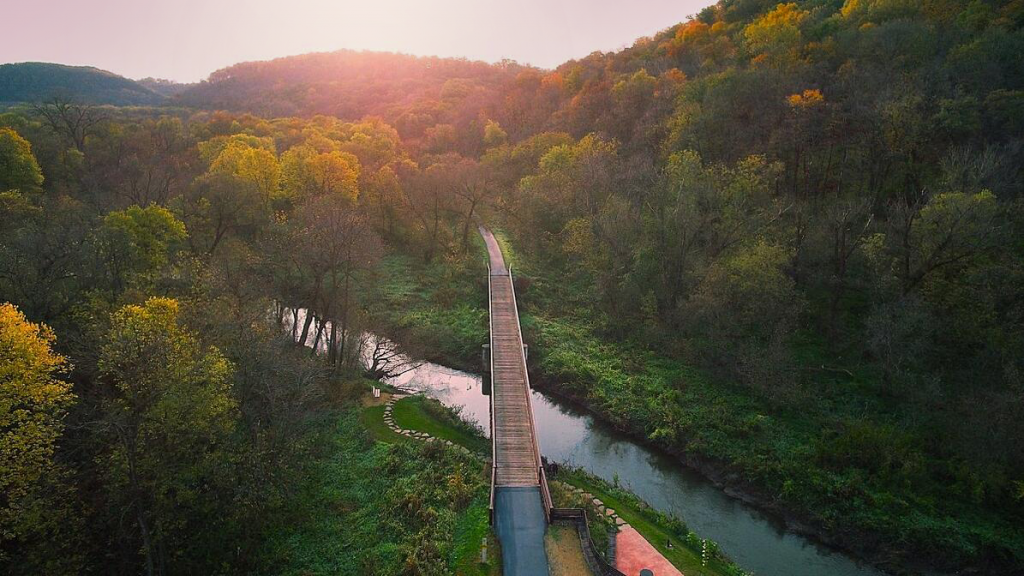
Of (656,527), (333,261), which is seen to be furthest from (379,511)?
(333,261)

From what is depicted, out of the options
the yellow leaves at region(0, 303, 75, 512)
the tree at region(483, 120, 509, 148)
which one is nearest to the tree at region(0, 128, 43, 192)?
the yellow leaves at region(0, 303, 75, 512)

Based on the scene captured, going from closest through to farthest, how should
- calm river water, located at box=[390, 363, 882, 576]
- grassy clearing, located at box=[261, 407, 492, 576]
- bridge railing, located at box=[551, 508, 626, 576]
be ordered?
bridge railing, located at box=[551, 508, 626, 576]
grassy clearing, located at box=[261, 407, 492, 576]
calm river water, located at box=[390, 363, 882, 576]

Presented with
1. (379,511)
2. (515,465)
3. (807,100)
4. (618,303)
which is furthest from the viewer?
(807,100)

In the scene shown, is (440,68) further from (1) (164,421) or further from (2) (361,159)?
(1) (164,421)

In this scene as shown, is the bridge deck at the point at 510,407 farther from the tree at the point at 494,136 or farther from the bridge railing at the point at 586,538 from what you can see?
the tree at the point at 494,136

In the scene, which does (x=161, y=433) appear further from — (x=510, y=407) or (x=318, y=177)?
(x=318, y=177)

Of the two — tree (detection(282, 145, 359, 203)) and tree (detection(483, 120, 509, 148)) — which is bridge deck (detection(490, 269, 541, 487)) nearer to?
tree (detection(282, 145, 359, 203))
